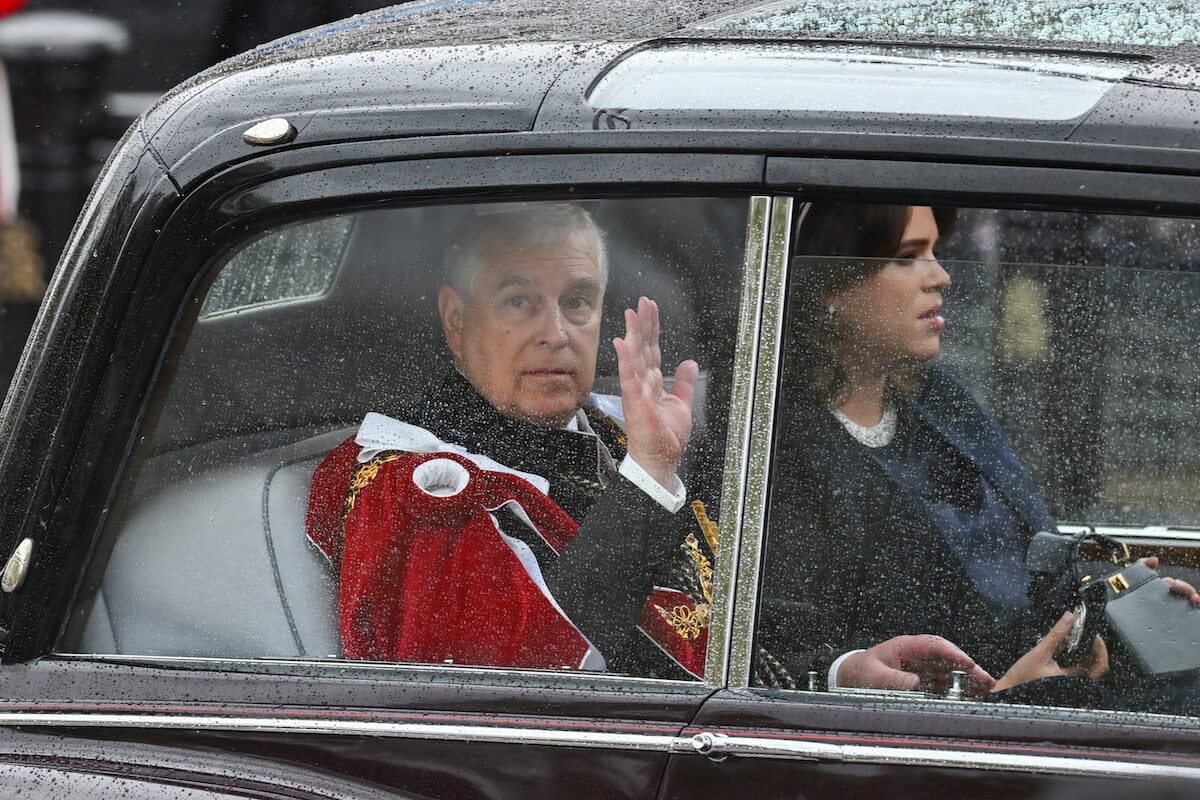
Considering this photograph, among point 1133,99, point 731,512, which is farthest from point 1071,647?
point 1133,99

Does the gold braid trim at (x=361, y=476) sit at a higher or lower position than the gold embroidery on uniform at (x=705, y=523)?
higher

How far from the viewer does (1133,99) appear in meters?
1.57

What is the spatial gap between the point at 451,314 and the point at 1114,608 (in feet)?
2.92

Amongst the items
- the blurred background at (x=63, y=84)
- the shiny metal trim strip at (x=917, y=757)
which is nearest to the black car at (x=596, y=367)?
the shiny metal trim strip at (x=917, y=757)

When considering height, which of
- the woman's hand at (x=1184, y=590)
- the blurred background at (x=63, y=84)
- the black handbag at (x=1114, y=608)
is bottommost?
the black handbag at (x=1114, y=608)

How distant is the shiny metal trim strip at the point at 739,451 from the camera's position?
160cm

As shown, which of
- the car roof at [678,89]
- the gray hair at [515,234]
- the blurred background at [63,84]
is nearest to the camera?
the car roof at [678,89]

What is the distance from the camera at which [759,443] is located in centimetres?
161

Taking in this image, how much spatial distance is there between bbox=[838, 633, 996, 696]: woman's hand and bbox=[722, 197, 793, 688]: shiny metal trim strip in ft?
0.42

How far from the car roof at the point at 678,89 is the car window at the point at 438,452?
4.4 inches

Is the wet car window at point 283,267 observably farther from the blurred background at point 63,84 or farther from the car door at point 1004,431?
the blurred background at point 63,84

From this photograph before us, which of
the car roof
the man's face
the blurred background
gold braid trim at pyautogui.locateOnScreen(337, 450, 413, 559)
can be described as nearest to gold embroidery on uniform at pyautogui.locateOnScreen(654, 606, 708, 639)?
the man's face

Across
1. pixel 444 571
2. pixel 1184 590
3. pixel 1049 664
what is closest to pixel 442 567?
pixel 444 571

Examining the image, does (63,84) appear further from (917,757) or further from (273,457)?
(917,757)
